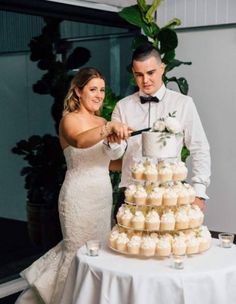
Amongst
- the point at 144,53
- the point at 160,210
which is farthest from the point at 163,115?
the point at 160,210

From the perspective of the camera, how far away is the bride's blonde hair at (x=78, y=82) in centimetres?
296

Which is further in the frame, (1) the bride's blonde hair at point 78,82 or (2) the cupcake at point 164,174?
(1) the bride's blonde hair at point 78,82

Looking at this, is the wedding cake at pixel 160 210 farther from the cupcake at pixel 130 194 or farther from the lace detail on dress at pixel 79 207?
the lace detail on dress at pixel 79 207

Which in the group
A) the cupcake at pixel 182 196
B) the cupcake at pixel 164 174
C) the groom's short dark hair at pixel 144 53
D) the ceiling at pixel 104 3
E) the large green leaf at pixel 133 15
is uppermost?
the ceiling at pixel 104 3

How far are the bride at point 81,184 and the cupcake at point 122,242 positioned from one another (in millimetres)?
627

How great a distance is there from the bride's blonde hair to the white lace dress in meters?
0.23

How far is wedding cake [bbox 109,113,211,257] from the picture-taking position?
233 centimetres

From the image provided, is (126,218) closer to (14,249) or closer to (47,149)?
(47,149)

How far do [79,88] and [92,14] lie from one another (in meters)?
1.74

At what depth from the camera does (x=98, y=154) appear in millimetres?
3031

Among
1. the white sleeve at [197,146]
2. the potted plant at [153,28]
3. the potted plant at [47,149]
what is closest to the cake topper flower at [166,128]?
the white sleeve at [197,146]

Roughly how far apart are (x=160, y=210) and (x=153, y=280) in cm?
35

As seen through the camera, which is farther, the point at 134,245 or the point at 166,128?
the point at 166,128

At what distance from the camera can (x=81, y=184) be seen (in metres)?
3.00
